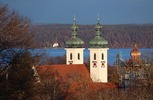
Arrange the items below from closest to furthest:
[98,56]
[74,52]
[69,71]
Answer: [69,71], [98,56], [74,52]

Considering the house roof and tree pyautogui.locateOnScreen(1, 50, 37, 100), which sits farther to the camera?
the house roof

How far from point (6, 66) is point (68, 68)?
18860 mm

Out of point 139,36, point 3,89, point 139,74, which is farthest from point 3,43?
point 139,36

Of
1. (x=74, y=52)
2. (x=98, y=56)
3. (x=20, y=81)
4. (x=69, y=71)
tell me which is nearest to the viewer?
(x=20, y=81)

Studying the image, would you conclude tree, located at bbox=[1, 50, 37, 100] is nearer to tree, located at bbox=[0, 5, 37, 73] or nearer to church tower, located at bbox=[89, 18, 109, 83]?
tree, located at bbox=[0, 5, 37, 73]

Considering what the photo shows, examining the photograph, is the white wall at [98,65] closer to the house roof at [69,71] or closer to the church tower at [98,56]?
the church tower at [98,56]

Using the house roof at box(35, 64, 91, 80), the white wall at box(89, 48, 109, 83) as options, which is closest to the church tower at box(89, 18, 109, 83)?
the white wall at box(89, 48, 109, 83)

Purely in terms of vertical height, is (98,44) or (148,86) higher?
(98,44)

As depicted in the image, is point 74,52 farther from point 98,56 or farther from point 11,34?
point 11,34

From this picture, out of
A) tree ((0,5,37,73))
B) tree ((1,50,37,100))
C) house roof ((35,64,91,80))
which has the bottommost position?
house roof ((35,64,91,80))

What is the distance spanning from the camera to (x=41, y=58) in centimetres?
2406

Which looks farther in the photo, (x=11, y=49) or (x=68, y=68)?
(x=68, y=68)

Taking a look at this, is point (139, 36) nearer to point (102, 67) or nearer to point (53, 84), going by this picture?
point (102, 67)

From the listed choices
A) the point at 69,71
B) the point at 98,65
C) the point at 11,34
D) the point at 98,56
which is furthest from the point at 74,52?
the point at 11,34
